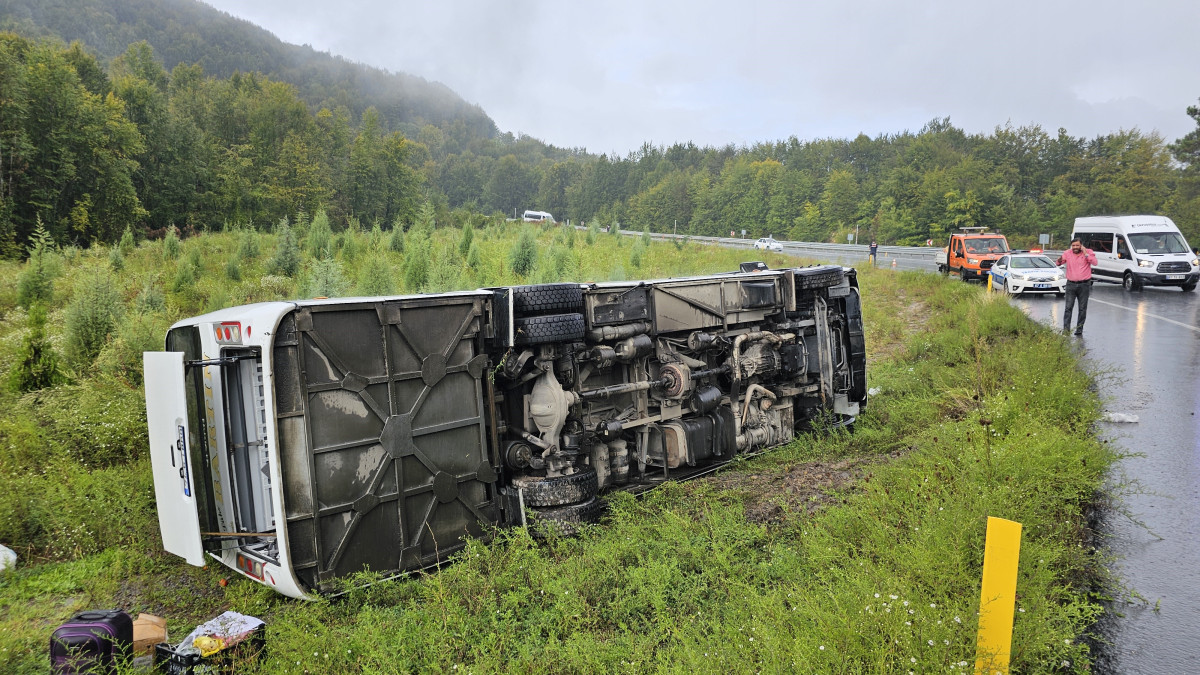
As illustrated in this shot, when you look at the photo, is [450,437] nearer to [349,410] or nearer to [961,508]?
[349,410]

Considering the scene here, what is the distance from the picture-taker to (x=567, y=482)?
592cm

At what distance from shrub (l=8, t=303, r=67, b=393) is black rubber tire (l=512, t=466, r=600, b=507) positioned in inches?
282

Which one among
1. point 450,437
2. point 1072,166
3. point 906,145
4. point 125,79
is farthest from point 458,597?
point 906,145

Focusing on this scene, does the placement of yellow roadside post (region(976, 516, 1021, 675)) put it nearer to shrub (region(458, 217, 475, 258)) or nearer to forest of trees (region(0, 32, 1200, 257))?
shrub (region(458, 217, 475, 258))

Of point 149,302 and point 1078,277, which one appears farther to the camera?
point 149,302

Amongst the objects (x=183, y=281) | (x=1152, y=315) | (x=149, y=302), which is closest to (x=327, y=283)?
(x=149, y=302)

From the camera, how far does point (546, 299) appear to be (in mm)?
6055

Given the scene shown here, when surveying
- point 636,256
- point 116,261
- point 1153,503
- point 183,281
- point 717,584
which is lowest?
point 717,584

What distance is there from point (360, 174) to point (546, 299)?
2152 inches

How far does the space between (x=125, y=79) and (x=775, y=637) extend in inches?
2382

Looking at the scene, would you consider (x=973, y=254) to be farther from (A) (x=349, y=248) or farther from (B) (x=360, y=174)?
(B) (x=360, y=174)

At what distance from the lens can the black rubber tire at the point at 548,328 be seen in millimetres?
5832

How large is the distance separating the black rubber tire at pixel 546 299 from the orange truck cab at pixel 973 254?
2312 centimetres

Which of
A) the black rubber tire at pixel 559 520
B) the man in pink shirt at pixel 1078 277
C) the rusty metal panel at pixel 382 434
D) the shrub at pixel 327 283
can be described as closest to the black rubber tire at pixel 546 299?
the rusty metal panel at pixel 382 434
